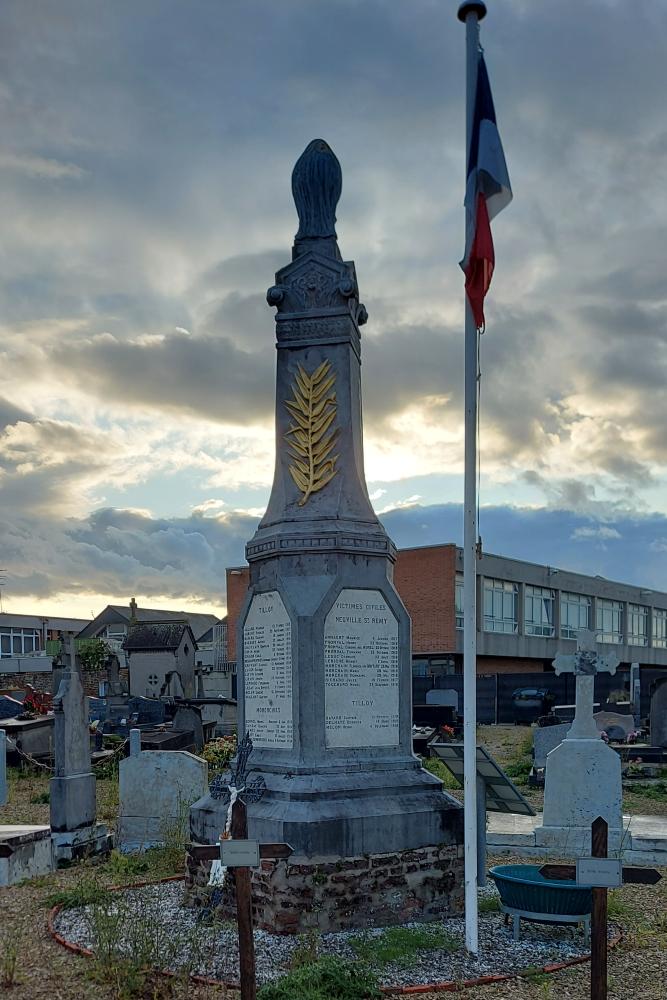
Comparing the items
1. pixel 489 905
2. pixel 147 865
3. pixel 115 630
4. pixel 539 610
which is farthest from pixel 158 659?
pixel 489 905

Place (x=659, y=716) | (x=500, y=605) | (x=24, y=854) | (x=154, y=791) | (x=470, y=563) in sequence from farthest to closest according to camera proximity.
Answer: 1. (x=500, y=605)
2. (x=659, y=716)
3. (x=154, y=791)
4. (x=24, y=854)
5. (x=470, y=563)

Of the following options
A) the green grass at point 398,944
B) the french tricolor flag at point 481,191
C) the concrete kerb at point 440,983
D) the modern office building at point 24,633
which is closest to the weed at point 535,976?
the concrete kerb at point 440,983

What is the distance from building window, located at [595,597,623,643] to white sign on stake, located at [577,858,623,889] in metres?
53.6

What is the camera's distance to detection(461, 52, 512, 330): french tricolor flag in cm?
741

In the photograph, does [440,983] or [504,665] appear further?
[504,665]

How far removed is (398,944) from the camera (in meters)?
7.33

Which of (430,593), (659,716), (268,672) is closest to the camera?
(268,672)

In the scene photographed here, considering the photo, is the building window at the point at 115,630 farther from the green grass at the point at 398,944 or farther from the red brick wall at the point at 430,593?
the green grass at the point at 398,944

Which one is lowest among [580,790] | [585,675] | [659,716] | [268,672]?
[659,716]

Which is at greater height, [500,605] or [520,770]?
[500,605]

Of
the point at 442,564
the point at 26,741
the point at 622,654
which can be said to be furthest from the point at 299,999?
the point at 622,654

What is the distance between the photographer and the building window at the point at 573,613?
53.7m

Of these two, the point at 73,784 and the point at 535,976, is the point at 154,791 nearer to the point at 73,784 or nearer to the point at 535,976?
the point at 73,784

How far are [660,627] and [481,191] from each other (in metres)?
64.0
